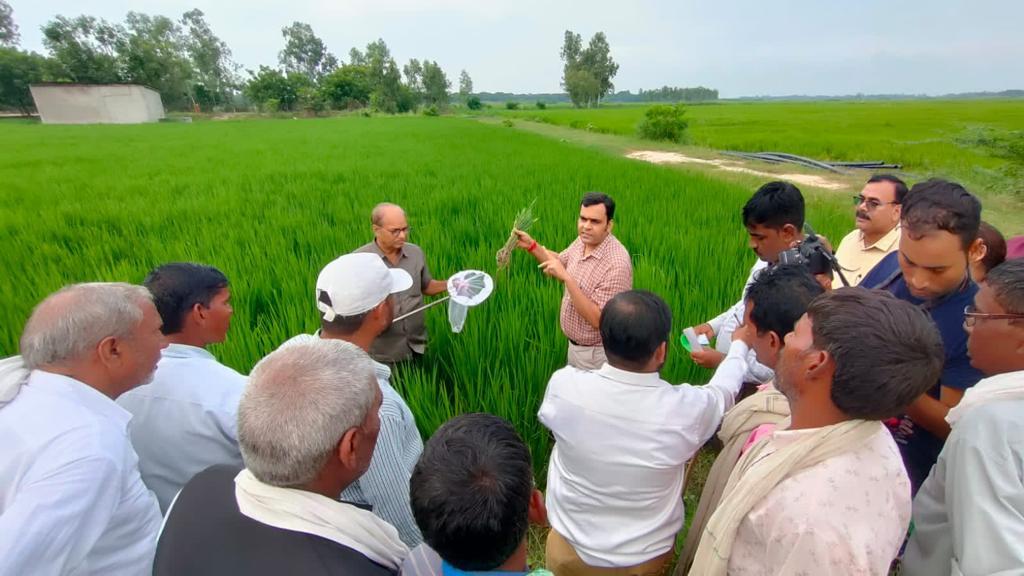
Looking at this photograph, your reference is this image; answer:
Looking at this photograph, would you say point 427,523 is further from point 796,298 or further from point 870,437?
point 796,298

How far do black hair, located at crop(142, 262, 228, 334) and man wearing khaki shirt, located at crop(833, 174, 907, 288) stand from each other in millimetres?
2681

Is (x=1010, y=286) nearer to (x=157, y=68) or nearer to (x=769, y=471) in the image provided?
(x=769, y=471)

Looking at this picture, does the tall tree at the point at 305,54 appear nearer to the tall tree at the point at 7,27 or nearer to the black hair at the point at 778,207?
Result: the tall tree at the point at 7,27

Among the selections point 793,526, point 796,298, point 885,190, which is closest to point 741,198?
point 885,190

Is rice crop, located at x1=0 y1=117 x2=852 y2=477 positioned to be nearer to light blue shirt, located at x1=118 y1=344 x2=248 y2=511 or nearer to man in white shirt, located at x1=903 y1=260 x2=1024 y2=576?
light blue shirt, located at x1=118 y1=344 x2=248 y2=511

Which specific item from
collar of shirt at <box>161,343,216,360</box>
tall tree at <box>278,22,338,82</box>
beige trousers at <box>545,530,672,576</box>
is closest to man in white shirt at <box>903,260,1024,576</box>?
beige trousers at <box>545,530,672,576</box>

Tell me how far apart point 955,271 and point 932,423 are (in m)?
0.47

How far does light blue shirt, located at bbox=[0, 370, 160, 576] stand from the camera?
880 millimetres

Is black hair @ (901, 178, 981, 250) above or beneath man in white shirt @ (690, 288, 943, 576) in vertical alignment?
above

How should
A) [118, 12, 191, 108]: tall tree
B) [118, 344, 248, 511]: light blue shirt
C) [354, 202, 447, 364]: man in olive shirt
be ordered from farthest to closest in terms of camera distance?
1. [118, 12, 191, 108]: tall tree
2. [354, 202, 447, 364]: man in olive shirt
3. [118, 344, 248, 511]: light blue shirt

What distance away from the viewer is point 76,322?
1.14 meters

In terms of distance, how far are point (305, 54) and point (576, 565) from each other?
86.0 meters

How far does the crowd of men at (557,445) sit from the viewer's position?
0.86 meters

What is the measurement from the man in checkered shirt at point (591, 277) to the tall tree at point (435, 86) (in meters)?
62.4
